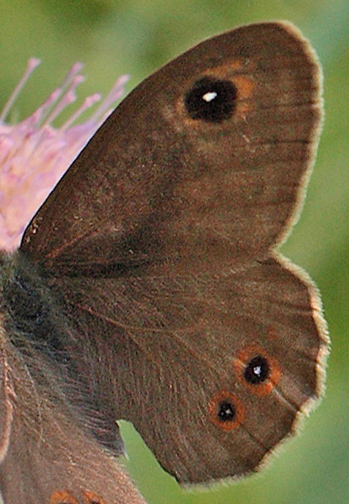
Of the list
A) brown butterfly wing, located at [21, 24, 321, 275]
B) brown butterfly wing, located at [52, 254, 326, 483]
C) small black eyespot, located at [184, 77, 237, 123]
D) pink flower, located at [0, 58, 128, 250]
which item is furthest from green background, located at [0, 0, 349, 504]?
small black eyespot, located at [184, 77, 237, 123]

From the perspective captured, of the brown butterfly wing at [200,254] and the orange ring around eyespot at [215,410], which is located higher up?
the brown butterfly wing at [200,254]

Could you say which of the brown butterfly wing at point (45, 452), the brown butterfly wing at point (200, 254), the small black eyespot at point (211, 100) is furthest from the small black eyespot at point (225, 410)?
the small black eyespot at point (211, 100)

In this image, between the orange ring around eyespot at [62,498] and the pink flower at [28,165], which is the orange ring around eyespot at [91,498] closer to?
the orange ring around eyespot at [62,498]

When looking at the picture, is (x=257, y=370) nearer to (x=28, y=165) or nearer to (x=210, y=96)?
(x=210, y=96)

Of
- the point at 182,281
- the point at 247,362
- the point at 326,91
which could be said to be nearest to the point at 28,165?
the point at 182,281

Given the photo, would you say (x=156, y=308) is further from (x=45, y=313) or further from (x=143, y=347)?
(x=45, y=313)
